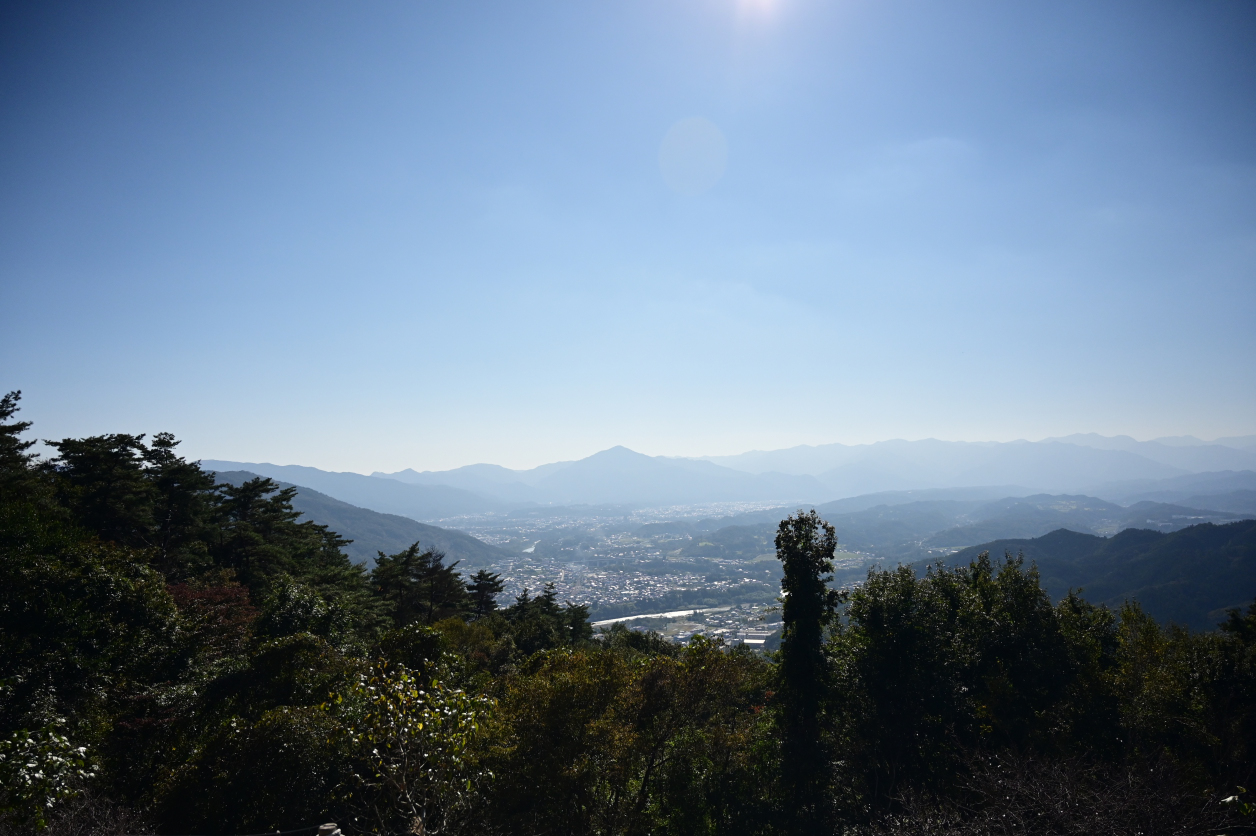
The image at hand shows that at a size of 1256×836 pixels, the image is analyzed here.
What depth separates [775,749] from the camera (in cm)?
1385

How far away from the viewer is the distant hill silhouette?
95625 millimetres

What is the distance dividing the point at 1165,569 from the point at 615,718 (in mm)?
163547

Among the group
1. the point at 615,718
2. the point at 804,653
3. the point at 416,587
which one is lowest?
the point at 416,587

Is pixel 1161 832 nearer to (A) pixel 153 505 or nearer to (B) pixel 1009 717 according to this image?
(B) pixel 1009 717

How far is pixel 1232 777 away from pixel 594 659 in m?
14.2

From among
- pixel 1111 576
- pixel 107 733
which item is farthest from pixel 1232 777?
pixel 1111 576

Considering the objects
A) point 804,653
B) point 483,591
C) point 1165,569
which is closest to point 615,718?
point 804,653

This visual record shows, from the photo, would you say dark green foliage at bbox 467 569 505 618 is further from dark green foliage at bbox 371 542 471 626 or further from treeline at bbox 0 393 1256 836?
treeline at bbox 0 393 1256 836

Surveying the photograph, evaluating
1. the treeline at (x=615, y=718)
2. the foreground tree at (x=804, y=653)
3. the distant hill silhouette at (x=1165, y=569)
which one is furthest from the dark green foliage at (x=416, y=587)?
the distant hill silhouette at (x=1165, y=569)

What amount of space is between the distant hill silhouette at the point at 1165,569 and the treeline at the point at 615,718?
92801mm

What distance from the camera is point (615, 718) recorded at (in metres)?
11.0

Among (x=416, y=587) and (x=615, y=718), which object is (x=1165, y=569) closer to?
(x=416, y=587)

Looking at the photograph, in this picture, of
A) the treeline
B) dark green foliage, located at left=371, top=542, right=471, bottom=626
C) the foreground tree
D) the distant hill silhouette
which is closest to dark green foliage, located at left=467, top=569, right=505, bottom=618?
dark green foliage, located at left=371, top=542, right=471, bottom=626

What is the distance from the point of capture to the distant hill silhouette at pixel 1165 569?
314ft
